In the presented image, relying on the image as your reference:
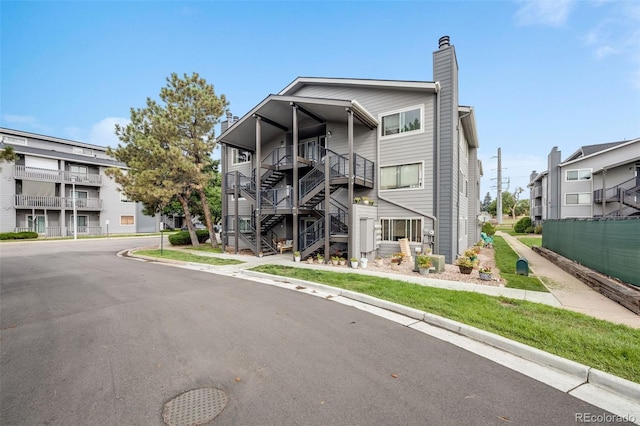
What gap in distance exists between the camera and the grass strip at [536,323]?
12.3 feet

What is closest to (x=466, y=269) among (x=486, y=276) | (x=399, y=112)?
(x=486, y=276)

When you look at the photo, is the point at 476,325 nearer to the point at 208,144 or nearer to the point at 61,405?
the point at 61,405

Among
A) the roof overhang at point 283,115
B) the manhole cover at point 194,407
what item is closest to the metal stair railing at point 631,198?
the roof overhang at point 283,115

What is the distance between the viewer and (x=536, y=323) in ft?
16.1

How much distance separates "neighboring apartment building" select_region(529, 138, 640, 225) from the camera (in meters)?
24.5

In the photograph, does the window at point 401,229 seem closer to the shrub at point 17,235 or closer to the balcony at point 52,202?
the shrub at point 17,235

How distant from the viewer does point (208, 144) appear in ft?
62.1

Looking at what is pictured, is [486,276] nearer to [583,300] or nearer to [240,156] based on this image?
[583,300]

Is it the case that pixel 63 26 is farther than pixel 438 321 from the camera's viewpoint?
Yes

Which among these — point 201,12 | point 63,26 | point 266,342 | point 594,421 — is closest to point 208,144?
point 201,12

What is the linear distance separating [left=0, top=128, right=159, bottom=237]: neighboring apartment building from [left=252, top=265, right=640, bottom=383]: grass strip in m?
31.9

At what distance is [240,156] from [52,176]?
2588cm

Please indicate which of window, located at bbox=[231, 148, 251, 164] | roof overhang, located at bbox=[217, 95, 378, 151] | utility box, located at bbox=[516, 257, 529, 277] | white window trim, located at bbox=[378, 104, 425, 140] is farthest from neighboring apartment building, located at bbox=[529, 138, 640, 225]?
window, located at bbox=[231, 148, 251, 164]

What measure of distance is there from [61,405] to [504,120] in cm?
3506
